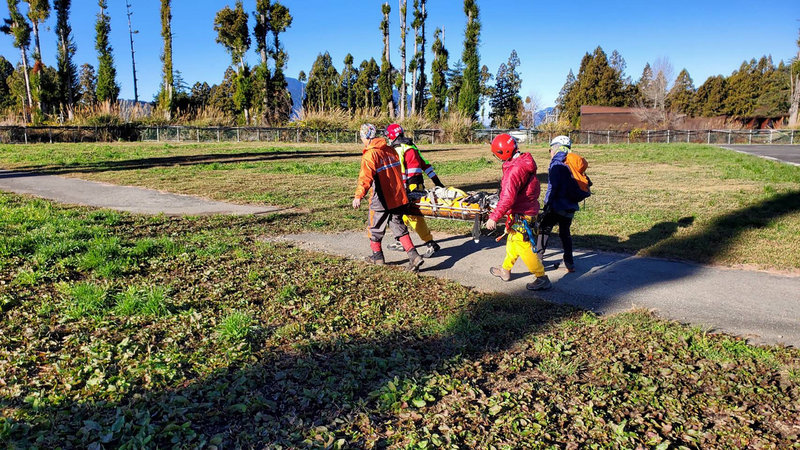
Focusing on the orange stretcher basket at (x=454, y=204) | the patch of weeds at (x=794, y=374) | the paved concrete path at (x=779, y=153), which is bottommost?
the patch of weeds at (x=794, y=374)

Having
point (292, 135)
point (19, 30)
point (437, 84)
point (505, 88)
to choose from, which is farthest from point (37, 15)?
point (505, 88)

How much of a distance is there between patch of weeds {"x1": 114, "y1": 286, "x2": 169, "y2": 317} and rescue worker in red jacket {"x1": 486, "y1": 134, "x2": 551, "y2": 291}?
3.18 metres

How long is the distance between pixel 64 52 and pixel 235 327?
53.1 meters

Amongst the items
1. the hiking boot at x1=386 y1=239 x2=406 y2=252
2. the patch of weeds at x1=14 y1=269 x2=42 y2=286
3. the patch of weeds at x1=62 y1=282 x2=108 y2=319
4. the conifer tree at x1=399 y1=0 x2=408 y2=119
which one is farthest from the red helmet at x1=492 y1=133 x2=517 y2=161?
the conifer tree at x1=399 y1=0 x2=408 y2=119

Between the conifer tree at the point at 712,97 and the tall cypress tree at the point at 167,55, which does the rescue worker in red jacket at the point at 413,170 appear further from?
the conifer tree at the point at 712,97

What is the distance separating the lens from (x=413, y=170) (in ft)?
23.3

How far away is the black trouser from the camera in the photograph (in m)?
6.13

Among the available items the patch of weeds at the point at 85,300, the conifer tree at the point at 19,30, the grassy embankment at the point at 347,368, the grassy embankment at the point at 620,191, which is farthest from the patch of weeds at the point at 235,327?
the conifer tree at the point at 19,30

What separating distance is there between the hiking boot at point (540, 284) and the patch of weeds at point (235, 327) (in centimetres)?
284

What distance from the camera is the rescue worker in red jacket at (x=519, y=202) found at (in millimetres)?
5398

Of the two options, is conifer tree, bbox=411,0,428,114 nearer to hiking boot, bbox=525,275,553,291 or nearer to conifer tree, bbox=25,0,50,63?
conifer tree, bbox=25,0,50,63

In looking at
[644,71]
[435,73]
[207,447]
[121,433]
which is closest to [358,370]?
[207,447]

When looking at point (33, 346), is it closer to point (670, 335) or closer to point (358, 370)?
point (358, 370)

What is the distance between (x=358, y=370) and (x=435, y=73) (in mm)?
55555
